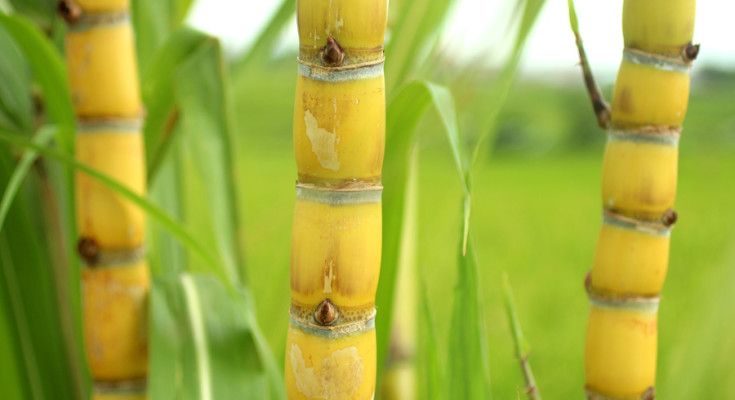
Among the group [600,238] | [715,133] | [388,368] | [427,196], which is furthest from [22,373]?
[715,133]

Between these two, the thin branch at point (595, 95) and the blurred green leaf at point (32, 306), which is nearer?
the thin branch at point (595, 95)

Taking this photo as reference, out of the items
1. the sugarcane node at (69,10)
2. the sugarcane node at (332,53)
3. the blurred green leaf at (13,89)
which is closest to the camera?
the sugarcane node at (332,53)

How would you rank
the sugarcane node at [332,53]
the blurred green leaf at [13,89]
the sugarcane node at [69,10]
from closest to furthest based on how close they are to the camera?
1. the sugarcane node at [332,53]
2. the sugarcane node at [69,10]
3. the blurred green leaf at [13,89]

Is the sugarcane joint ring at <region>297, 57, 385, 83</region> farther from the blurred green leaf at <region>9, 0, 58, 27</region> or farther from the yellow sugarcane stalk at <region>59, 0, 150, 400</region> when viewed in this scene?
the blurred green leaf at <region>9, 0, 58, 27</region>

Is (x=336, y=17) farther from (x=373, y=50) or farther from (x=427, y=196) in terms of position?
(x=427, y=196)

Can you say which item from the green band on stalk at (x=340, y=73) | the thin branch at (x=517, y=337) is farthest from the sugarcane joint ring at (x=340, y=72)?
the thin branch at (x=517, y=337)

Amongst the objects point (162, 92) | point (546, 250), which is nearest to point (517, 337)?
point (162, 92)

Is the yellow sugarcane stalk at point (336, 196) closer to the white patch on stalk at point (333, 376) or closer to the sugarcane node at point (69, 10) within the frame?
the white patch on stalk at point (333, 376)
